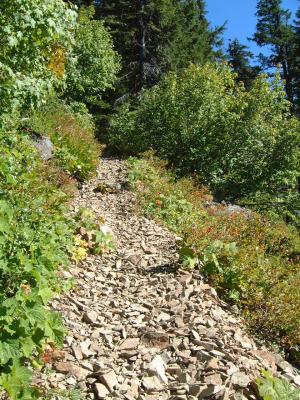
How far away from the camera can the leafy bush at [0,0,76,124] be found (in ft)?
19.0

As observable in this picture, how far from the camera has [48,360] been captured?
13.7ft

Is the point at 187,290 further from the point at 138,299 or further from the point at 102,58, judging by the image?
the point at 102,58

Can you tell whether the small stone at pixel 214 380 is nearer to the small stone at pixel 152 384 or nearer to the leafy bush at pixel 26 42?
the small stone at pixel 152 384

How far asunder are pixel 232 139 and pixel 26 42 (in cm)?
973

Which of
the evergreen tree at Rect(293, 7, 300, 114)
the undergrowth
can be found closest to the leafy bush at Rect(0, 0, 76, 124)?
the undergrowth

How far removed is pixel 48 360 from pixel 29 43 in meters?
4.67

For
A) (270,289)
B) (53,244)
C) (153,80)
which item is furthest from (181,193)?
(153,80)

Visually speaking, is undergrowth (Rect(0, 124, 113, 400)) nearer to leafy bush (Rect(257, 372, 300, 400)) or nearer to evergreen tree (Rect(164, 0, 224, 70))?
leafy bush (Rect(257, 372, 300, 400))

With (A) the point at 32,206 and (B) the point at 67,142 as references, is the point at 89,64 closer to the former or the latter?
(B) the point at 67,142

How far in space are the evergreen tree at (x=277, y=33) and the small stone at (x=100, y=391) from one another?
27.3 m

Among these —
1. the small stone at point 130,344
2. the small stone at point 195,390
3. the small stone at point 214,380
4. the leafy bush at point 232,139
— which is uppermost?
→ the leafy bush at point 232,139

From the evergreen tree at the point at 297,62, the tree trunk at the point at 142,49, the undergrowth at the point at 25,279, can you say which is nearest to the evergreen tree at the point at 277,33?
the evergreen tree at the point at 297,62

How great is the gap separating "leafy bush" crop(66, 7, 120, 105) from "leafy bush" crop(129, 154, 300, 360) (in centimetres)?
1045

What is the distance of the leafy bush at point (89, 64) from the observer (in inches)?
761
